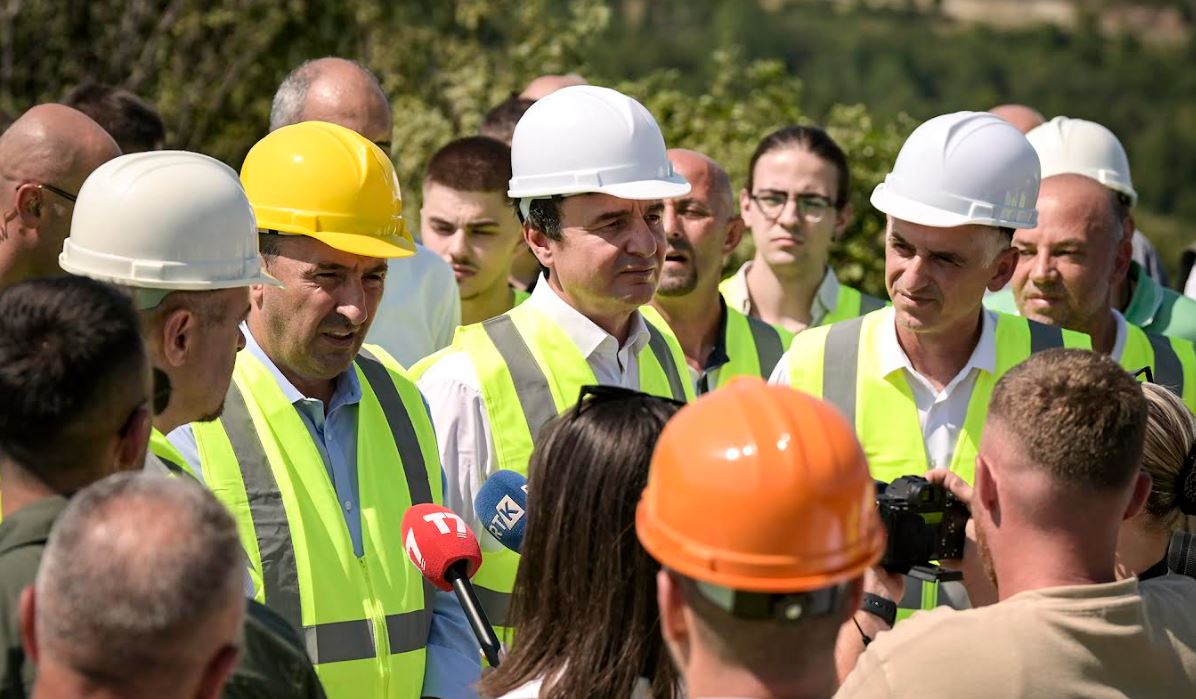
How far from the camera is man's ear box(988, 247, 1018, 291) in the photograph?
533 cm

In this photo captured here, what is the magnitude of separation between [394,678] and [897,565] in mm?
1336

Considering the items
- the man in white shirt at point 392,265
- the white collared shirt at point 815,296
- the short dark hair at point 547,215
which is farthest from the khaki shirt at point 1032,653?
the white collared shirt at point 815,296

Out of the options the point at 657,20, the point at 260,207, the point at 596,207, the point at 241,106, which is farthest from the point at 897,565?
the point at 657,20

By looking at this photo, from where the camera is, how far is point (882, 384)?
5.19 meters

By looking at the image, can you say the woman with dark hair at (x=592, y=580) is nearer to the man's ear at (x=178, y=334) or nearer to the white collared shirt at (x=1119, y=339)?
the man's ear at (x=178, y=334)

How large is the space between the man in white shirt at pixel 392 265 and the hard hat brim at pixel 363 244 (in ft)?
5.80

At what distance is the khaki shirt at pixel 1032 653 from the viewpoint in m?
3.18

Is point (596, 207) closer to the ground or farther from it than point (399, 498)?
farther from it

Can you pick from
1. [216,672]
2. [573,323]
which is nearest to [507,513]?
[216,672]

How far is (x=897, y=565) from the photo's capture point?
12.4 feet

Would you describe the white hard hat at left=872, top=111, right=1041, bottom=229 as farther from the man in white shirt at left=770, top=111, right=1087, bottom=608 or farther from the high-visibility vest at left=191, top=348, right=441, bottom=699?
the high-visibility vest at left=191, top=348, right=441, bottom=699

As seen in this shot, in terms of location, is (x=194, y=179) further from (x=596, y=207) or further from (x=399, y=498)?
(x=596, y=207)

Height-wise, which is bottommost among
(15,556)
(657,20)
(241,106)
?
(657,20)

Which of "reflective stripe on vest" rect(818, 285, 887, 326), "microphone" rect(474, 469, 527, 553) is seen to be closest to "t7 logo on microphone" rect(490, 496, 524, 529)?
"microphone" rect(474, 469, 527, 553)
